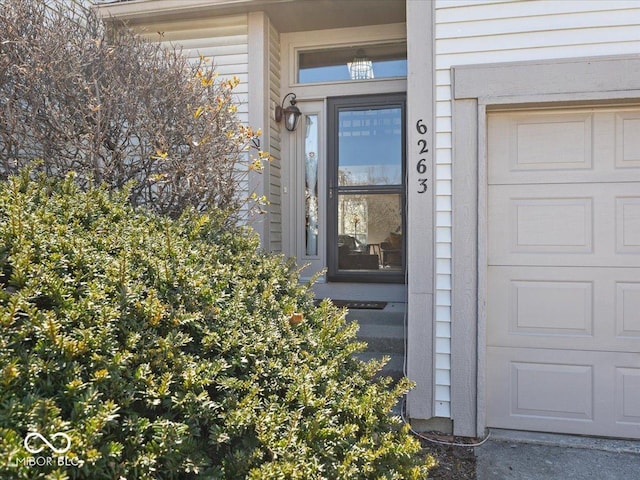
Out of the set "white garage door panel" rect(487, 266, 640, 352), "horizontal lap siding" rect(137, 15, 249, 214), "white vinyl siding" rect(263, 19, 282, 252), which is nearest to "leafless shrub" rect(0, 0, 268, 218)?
"horizontal lap siding" rect(137, 15, 249, 214)

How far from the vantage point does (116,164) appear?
122 inches

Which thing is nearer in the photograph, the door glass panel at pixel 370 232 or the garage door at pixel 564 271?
the garage door at pixel 564 271

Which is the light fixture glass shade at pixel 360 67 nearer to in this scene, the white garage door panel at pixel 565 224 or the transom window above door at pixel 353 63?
the transom window above door at pixel 353 63

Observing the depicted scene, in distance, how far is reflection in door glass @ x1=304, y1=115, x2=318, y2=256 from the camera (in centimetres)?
493

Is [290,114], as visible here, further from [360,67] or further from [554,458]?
[554,458]

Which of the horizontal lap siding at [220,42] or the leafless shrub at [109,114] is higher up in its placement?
the horizontal lap siding at [220,42]

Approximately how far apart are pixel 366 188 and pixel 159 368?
3.68m

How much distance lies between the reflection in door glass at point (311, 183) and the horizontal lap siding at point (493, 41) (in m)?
1.80

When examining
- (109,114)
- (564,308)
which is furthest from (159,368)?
(564,308)

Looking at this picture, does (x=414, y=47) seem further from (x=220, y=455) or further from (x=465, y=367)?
(x=220, y=455)

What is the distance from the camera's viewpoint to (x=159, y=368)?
1356 millimetres

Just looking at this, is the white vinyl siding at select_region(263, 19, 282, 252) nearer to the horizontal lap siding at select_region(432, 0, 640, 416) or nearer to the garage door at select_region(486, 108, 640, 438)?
the horizontal lap siding at select_region(432, 0, 640, 416)

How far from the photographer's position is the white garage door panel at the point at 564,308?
3.22 metres

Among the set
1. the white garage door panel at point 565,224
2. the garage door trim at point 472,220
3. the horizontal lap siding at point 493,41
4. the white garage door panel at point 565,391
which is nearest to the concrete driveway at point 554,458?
the white garage door panel at point 565,391
